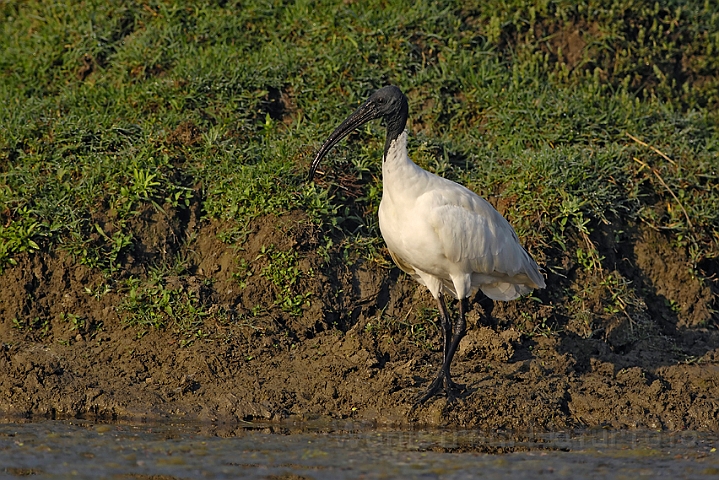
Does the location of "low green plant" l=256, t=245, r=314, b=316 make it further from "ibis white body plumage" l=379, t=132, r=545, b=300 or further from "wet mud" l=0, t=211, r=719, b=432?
"ibis white body plumage" l=379, t=132, r=545, b=300

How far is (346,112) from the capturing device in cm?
836

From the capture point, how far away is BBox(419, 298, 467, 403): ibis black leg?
20.5 ft

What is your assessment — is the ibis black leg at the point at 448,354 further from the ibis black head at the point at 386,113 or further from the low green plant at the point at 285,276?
the ibis black head at the point at 386,113

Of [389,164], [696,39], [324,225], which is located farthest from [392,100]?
[696,39]

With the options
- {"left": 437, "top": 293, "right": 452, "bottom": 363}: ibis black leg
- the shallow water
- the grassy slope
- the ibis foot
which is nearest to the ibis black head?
the grassy slope

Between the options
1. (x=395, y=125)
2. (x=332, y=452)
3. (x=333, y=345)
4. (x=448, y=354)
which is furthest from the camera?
(x=333, y=345)

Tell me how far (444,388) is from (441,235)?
35.6 inches

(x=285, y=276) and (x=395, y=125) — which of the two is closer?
(x=395, y=125)

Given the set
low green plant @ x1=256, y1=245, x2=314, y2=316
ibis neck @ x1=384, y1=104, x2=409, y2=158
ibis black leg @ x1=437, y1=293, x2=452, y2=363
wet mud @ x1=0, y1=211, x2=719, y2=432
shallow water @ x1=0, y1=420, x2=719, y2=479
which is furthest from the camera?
low green plant @ x1=256, y1=245, x2=314, y2=316

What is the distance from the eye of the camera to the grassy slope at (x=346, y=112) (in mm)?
7324

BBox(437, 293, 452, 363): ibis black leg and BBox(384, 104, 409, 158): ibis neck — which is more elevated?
BBox(384, 104, 409, 158): ibis neck

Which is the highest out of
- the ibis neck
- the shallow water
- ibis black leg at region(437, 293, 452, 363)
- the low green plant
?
the ibis neck

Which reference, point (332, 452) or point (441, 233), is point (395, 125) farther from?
point (332, 452)

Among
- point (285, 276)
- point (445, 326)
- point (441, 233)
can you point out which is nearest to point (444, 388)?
point (445, 326)
